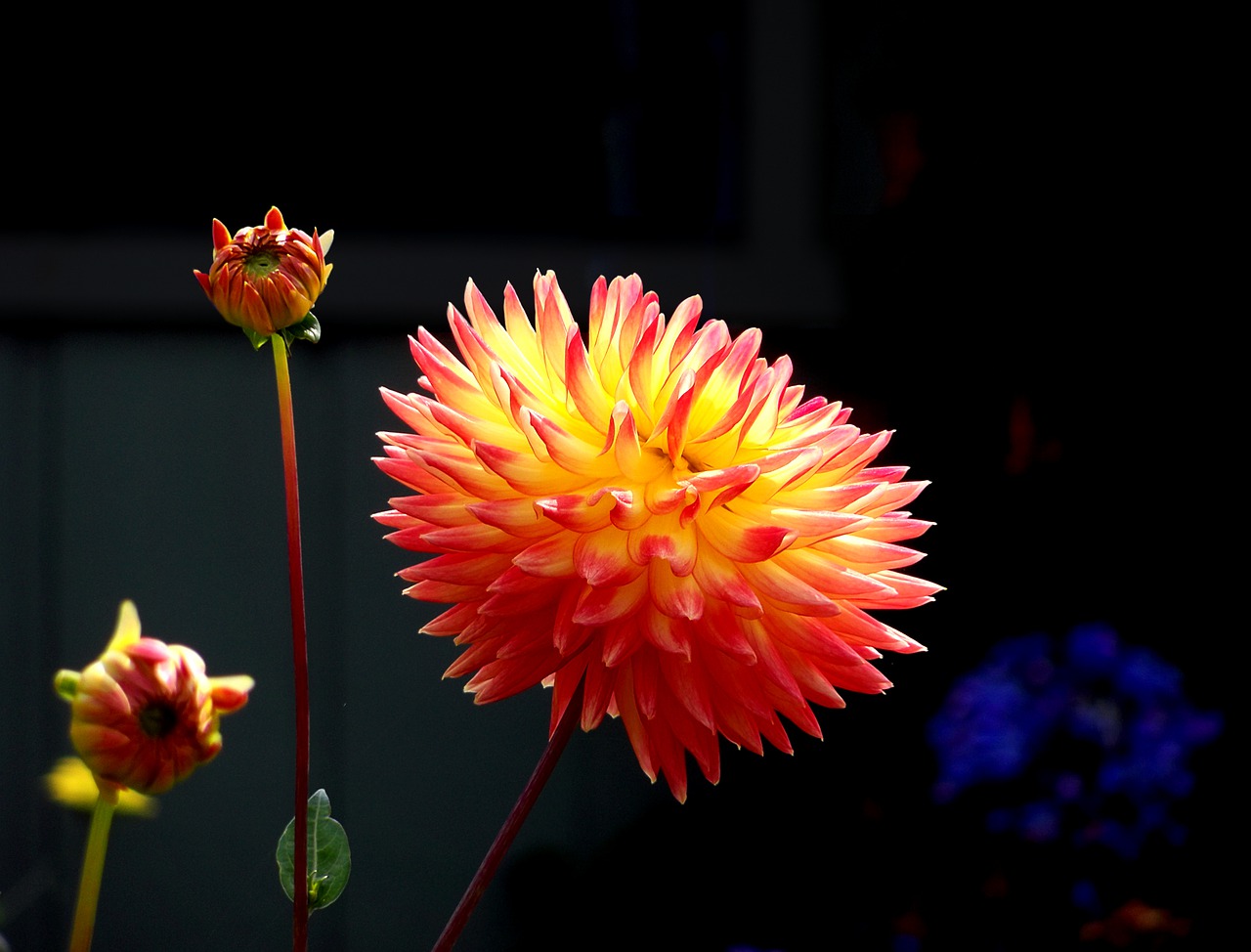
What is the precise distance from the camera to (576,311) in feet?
3.84

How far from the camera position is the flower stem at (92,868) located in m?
0.27

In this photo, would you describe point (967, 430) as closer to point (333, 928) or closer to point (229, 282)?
point (333, 928)

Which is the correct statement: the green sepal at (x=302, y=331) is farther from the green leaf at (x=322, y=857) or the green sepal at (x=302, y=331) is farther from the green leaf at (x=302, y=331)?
the green leaf at (x=322, y=857)

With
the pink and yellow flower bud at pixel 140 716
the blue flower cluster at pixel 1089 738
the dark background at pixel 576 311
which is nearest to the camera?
the pink and yellow flower bud at pixel 140 716

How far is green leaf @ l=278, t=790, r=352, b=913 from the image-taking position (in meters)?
0.34

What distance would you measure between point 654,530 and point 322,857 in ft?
0.50

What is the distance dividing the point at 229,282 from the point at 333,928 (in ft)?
3.21

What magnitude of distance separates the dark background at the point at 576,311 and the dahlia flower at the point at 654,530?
2.58 ft

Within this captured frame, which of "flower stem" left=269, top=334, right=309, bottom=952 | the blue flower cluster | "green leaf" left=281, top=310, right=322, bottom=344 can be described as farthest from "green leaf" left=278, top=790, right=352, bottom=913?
the blue flower cluster

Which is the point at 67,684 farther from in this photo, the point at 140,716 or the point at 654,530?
the point at 654,530

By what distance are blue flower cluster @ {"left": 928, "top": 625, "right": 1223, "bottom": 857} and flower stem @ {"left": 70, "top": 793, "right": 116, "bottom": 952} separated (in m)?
0.76

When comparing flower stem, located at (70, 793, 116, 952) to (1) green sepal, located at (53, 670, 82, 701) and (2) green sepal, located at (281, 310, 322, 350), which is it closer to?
(1) green sepal, located at (53, 670, 82, 701)

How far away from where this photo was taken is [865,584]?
1.14 ft

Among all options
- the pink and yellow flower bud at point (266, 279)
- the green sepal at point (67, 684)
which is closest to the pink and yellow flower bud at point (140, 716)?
the green sepal at point (67, 684)
